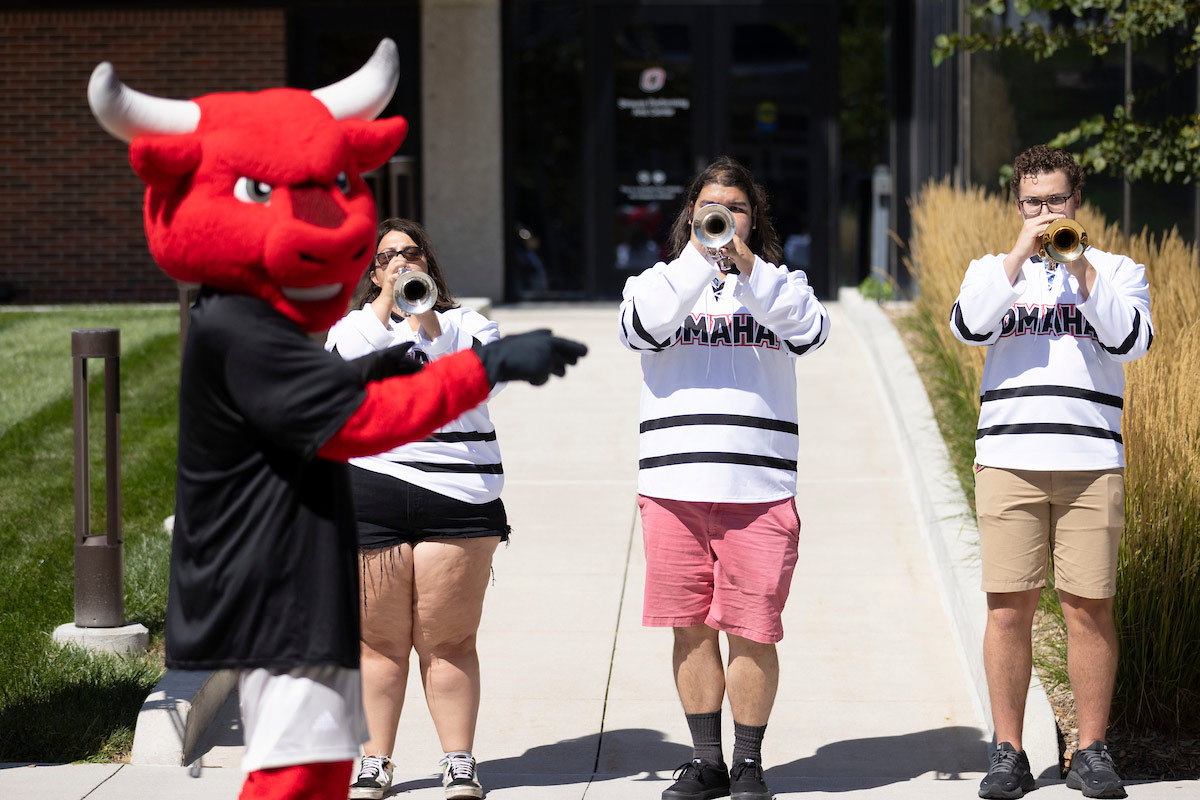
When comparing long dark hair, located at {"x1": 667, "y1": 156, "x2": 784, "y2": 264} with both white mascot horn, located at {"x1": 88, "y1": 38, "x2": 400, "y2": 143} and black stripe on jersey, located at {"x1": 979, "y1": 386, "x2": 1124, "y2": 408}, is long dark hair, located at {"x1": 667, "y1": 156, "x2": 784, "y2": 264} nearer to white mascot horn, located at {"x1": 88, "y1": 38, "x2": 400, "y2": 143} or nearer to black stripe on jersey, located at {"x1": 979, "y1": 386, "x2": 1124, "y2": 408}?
black stripe on jersey, located at {"x1": 979, "y1": 386, "x2": 1124, "y2": 408}

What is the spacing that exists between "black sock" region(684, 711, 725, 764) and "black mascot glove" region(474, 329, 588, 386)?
5.80 feet

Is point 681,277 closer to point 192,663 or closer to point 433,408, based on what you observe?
point 433,408

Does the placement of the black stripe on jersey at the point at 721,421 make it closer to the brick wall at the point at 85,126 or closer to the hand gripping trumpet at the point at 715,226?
the hand gripping trumpet at the point at 715,226

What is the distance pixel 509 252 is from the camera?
50.4 feet

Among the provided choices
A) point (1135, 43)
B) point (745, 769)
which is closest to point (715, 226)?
point (745, 769)

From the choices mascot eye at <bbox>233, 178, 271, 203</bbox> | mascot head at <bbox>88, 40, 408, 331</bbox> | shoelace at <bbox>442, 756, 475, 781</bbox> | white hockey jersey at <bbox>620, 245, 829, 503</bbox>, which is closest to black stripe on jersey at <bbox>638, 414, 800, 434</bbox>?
white hockey jersey at <bbox>620, 245, 829, 503</bbox>

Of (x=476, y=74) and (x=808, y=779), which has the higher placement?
(x=476, y=74)

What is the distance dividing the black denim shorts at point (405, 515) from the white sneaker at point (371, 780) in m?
0.68

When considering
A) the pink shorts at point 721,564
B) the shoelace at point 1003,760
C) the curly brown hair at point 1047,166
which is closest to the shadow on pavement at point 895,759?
the shoelace at point 1003,760

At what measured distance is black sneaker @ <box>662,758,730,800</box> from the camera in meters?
4.39

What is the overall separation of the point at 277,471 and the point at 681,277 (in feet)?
4.95

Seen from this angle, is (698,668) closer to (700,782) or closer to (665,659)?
(700,782)

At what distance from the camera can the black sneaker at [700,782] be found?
4.39 m

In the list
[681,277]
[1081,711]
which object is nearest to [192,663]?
[681,277]
